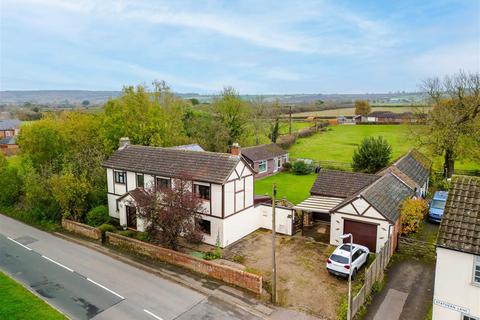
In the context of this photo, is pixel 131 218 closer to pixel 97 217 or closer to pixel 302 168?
pixel 97 217

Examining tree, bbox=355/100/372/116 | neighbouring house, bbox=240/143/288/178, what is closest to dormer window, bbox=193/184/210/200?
neighbouring house, bbox=240/143/288/178

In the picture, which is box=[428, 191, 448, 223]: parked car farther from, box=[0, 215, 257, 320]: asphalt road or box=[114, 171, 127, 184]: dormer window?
box=[114, 171, 127, 184]: dormer window

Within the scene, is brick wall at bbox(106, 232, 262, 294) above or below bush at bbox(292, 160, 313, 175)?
below

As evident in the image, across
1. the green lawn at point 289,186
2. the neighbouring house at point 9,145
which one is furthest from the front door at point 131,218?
the neighbouring house at point 9,145

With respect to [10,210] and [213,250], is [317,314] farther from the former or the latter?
[10,210]

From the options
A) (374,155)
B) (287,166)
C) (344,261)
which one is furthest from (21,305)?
(287,166)

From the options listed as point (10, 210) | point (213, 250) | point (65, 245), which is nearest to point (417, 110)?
point (213, 250)

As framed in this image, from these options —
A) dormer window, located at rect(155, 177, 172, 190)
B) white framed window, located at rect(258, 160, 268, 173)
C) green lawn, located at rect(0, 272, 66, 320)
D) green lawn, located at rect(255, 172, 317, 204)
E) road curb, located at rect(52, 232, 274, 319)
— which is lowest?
road curb, located at rect(52, 232, 274, 319)

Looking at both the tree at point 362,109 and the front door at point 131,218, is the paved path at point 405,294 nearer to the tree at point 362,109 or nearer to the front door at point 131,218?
the front door at point 131,218
